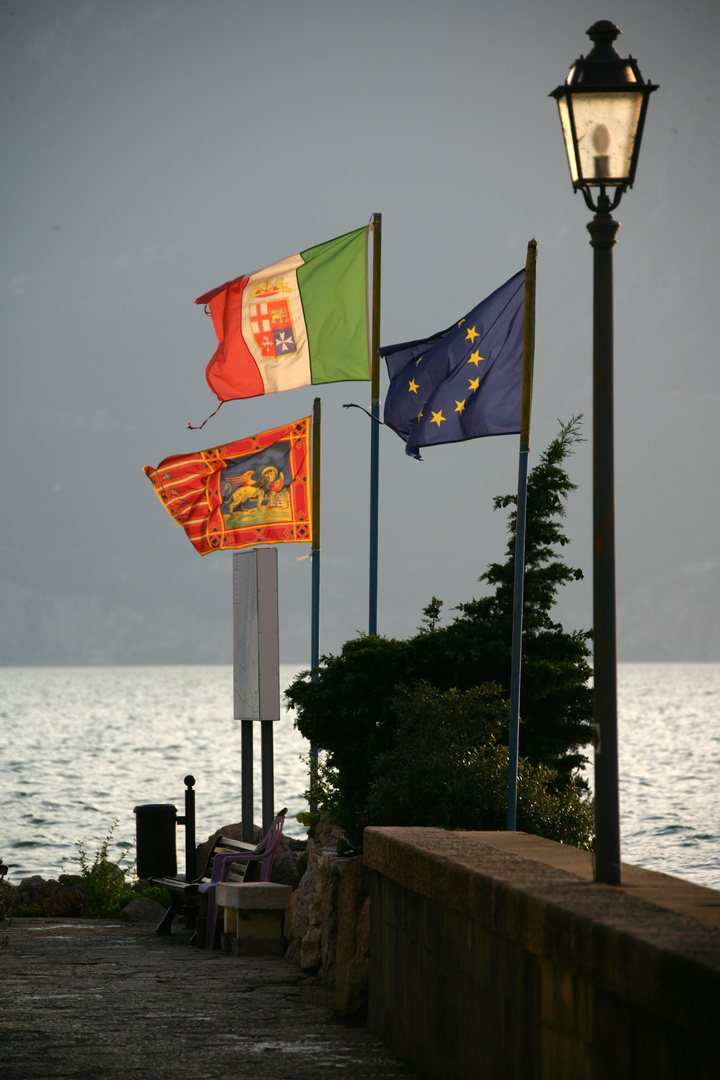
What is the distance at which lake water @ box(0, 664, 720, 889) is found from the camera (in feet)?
116

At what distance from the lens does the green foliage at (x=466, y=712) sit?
9219 millimetres

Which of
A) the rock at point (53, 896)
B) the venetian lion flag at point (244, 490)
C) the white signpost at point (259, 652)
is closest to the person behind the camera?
the white signpost at point (259, 652)

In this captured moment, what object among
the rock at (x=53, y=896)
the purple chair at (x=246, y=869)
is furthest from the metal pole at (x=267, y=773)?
the rock at (x=53, y=896)

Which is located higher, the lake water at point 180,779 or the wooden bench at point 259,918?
the wooden bench at point 259,918

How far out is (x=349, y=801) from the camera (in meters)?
10.9

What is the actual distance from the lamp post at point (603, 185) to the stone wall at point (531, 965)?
766mm

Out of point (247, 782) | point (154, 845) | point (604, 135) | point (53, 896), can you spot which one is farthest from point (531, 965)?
point (53, 896)

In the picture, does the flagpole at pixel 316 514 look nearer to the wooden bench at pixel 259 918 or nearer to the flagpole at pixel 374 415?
the flagpole at pixel 374 415

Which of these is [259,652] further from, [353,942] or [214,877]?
[353,942]

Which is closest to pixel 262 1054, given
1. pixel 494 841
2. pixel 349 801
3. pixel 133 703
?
pixel 494 841

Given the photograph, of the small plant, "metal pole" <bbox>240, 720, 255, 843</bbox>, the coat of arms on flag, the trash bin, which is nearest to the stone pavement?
"metal pole" <bbox>240, 720, 255, 843</bbox>

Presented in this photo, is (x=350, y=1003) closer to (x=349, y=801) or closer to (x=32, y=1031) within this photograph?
(x=32, y=1031)

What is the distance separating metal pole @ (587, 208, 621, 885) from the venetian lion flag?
976 centimetres

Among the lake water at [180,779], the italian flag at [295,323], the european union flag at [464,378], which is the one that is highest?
the italian flag at [295,323]
